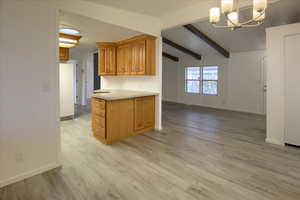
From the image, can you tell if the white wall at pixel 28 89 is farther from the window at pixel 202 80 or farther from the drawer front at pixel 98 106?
the window at pixel 202 80

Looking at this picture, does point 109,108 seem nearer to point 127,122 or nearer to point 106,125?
point 106,125

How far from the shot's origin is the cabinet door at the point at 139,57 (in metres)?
4.33

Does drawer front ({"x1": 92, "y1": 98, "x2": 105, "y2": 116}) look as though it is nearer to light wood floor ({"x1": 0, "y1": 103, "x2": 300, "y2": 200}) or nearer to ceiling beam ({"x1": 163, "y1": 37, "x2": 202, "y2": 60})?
light wood floor ({"x1": 0, "y1": 103, "x2": 300, "y2": 200})

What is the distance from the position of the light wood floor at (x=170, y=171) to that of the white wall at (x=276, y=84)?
1.15ft

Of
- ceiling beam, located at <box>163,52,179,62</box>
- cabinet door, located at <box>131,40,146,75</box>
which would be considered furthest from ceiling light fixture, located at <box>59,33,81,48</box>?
ceiling beam, located at <box>163,52,179,62</box>

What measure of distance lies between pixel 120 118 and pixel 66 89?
268cm

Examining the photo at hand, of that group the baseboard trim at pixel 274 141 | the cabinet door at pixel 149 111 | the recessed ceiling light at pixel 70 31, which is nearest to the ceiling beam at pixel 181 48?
the cabinet door at pixel 149 111

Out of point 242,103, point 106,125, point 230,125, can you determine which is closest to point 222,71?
point 242,103

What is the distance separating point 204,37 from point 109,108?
4.30 m

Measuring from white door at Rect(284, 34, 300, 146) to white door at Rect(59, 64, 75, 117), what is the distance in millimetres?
5411

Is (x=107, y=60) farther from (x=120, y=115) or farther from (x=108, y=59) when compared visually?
(x=120, y=115)

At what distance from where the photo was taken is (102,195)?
1.97 meters

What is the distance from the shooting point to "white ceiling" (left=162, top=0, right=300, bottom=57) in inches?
156

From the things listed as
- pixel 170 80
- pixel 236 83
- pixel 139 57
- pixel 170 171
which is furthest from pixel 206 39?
pixel 170 171
